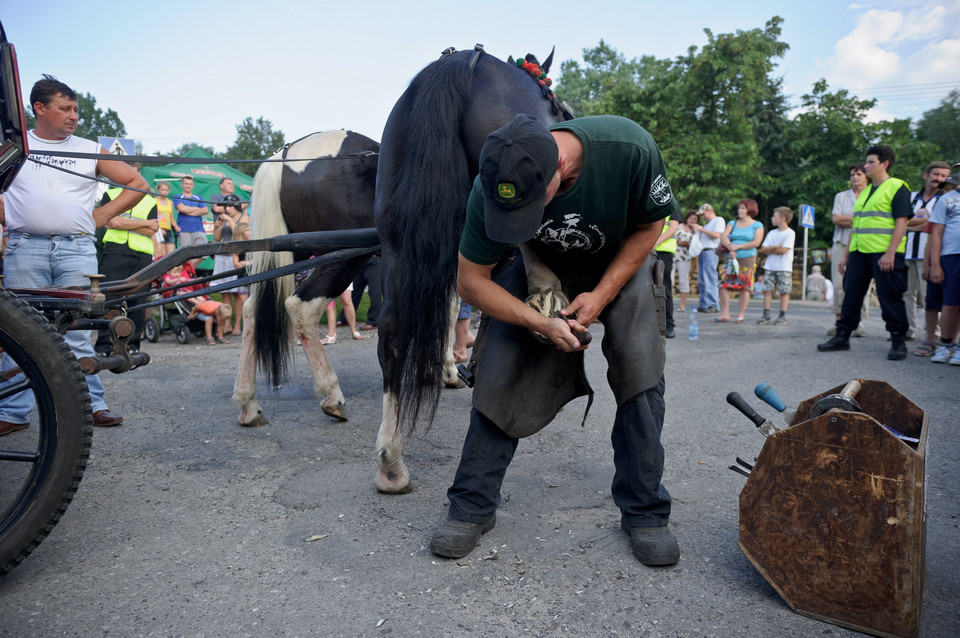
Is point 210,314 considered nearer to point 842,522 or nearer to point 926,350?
point 842,522

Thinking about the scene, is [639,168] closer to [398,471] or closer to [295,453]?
[398,471]

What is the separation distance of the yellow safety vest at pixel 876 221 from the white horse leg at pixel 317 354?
5027 millimetres

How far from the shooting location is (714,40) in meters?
24.2

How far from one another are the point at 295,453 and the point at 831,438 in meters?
2.67

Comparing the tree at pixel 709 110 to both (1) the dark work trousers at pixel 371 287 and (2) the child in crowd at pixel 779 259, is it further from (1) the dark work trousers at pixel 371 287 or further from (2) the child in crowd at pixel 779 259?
(1) the dark work trousers at pixel 371 287

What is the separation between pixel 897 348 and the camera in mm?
6008

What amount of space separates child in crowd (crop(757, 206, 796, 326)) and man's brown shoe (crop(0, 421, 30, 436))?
28.6ft

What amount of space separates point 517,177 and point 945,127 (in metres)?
43.0

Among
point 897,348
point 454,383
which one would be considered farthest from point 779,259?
point 454,383

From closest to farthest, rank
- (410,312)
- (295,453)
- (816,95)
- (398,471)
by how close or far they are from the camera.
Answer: (410,312)
(398,471)
(295,453)
(816,95)

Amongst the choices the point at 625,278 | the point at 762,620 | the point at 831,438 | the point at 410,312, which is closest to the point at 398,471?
the point at 410,312

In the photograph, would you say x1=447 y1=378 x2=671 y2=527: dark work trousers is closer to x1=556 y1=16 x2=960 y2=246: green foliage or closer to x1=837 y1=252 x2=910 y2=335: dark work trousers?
x1=837 y1=252 x2=910 y2=335: dark work trousers

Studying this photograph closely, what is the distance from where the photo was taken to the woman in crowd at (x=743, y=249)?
9336mm

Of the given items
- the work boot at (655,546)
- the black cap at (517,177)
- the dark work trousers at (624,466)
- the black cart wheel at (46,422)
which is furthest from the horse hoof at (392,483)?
the black cap at (517,177)
